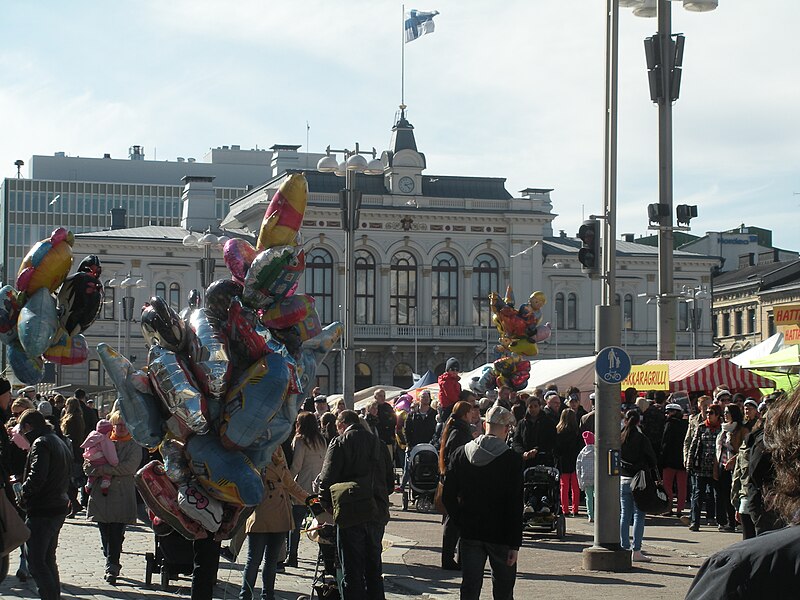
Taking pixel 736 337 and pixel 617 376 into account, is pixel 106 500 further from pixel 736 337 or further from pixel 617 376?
pixel 736 337

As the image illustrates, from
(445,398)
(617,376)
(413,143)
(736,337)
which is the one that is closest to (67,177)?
(413,143)

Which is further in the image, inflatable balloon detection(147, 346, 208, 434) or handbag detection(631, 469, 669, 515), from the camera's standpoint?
handbag detection(631, 469, 669, 515)

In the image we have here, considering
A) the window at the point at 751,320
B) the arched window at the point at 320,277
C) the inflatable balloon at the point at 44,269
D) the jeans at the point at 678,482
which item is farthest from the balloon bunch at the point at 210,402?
the window at the point at 751,320

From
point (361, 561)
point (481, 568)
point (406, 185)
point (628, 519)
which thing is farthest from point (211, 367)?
point (406, 185)

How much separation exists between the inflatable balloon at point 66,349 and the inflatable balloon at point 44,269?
47cm

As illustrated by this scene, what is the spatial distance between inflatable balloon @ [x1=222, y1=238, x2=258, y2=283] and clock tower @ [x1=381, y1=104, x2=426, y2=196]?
202 feet

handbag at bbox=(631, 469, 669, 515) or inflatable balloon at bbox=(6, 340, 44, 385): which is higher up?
inflatable balloon at bbox=(6, 340, 44, 385)

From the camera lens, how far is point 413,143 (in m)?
74.4

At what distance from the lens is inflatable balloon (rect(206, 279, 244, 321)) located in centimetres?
1066

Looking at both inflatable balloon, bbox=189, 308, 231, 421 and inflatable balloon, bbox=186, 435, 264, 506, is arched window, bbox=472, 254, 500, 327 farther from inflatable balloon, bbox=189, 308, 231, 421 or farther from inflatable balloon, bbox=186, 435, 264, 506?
inflatable balloon, bbox=186, 435, 264, 506

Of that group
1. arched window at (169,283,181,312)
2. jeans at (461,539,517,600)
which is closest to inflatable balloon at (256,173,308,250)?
jeans at (461,539,517,600)

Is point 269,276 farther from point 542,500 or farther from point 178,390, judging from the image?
point 542,500

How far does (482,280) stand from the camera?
74562 millimetres

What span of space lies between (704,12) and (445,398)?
700cm
